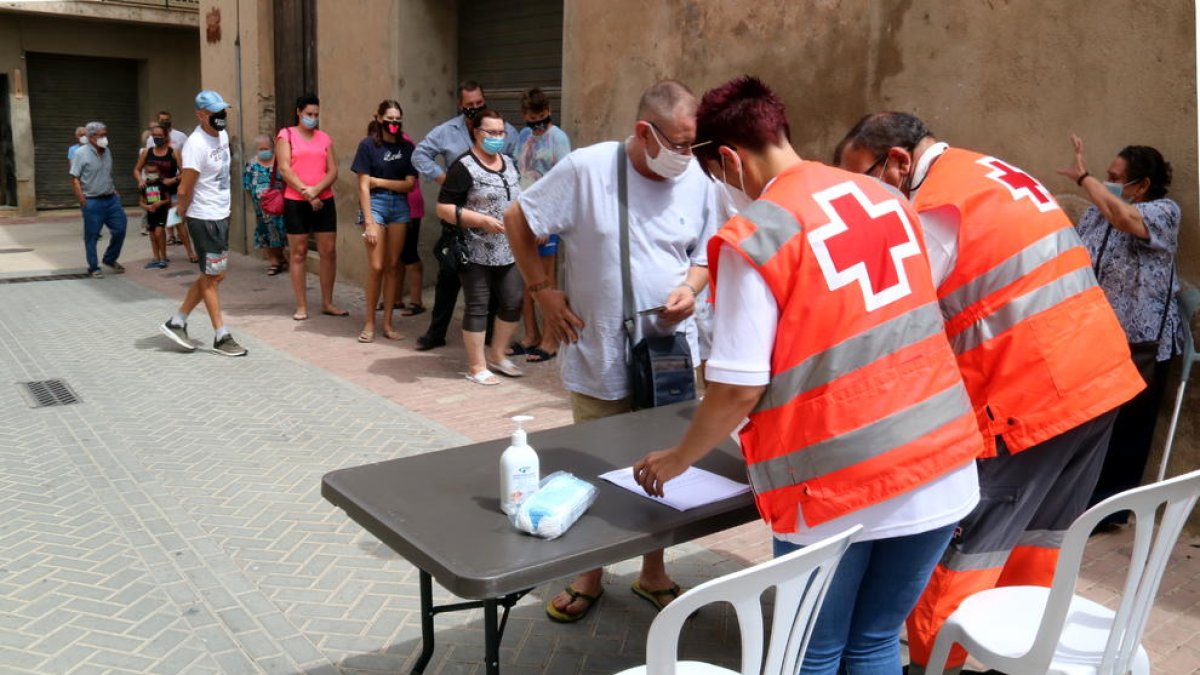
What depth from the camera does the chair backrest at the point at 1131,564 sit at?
2.30m

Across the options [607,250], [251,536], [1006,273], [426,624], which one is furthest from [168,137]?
[1006,273]

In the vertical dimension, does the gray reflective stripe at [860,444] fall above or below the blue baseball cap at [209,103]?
below

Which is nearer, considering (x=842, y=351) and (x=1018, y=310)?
(x=842, y=351)

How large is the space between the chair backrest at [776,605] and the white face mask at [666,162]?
1743 millimetres

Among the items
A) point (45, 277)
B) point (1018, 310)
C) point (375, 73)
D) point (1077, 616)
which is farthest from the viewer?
point (45, 277)

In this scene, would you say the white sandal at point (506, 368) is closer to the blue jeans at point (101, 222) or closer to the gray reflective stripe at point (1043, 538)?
the gray reflective stripe at point (1043, 538)

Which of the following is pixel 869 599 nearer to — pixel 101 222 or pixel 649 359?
pixel 649 359

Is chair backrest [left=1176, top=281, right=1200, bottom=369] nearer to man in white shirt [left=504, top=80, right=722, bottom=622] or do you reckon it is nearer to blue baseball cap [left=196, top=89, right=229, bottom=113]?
man in white shirt [left=504, top=80, right=722, bottom=622]

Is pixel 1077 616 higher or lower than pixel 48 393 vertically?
higher

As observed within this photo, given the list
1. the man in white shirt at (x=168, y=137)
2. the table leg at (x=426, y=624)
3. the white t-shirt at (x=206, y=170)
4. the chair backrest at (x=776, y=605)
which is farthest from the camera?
the man in white shirt at (x=168, y=137)

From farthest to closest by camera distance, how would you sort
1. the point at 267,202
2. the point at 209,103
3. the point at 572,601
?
the point at 267,202 → the point at 209,103 → the point at 572,601

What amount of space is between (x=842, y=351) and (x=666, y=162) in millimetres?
1483

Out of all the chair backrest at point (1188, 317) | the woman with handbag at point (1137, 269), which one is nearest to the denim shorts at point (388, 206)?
the woman with handbag at point (1137, 269)

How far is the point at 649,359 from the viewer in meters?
3.66
